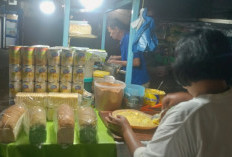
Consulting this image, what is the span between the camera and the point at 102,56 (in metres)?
2.86

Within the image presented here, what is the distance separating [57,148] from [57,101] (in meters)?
0.49

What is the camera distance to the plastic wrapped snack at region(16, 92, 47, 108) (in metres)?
1.88

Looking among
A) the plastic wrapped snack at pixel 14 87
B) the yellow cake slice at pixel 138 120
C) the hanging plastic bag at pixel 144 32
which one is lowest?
the yellow cake slice at pixel 138 120

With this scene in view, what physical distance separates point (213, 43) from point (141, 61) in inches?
109

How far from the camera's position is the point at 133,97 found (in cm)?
231

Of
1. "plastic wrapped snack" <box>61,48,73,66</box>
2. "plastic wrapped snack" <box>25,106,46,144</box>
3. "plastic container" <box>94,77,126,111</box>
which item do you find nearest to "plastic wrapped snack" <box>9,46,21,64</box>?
"plastic wrapped snack" <box>61,48,73,66</box>

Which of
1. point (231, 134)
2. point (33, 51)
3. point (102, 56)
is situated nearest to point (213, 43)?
point (231, 134)

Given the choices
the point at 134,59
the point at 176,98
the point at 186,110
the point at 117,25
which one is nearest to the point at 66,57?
the point at 176,98

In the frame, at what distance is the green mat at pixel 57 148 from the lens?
58.4 inches

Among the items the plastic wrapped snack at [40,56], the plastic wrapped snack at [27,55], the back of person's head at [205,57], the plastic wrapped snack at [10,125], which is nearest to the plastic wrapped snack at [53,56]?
the plastic wrapped snack at [40,56]

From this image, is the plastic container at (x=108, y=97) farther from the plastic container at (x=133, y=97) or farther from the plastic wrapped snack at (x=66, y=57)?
the plastic wrapped snack at (x=66, y=57)

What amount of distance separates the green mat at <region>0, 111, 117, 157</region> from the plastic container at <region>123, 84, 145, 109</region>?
0.63 m

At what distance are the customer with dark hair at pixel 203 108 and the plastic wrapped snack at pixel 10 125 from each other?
0.96m

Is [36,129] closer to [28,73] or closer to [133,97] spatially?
[28,73]
